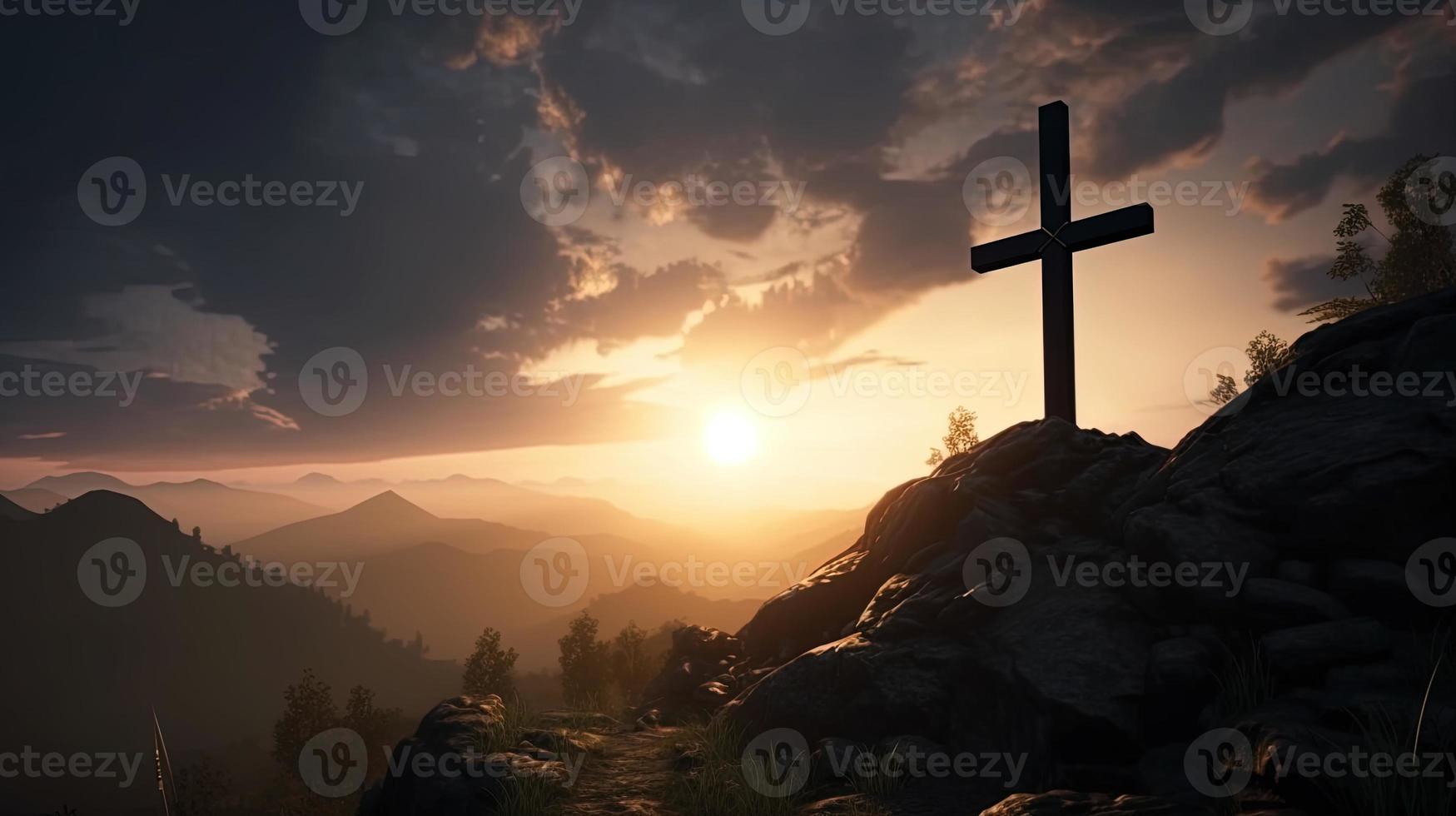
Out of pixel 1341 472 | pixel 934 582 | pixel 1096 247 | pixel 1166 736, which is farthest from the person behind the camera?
pixel 1096 247

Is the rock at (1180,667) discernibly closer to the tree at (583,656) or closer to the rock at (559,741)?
the rock at (559,741)

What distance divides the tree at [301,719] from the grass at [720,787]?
55.5m

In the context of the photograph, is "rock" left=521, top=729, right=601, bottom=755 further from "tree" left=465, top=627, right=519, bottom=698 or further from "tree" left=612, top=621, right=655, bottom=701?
"tree" left=465, top=627, right=519, bottom=698

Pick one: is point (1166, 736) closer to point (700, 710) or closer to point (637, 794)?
point (637, 794)

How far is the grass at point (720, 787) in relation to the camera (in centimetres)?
916

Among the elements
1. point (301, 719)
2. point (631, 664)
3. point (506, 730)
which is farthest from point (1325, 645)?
point (301, 719)

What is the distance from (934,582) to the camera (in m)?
12.4

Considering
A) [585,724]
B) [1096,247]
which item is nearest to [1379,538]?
[1096,247]

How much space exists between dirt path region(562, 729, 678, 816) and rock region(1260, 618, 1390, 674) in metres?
6.97

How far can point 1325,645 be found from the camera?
24.8 feet

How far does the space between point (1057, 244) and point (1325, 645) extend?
407 inches

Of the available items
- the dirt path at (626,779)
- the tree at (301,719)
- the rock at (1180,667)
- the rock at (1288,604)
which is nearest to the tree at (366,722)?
the tree at (301,719)

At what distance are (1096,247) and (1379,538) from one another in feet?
28.6

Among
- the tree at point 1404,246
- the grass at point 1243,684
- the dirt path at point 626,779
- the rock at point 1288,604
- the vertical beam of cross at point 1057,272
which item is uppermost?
the tree at point 1404,246
